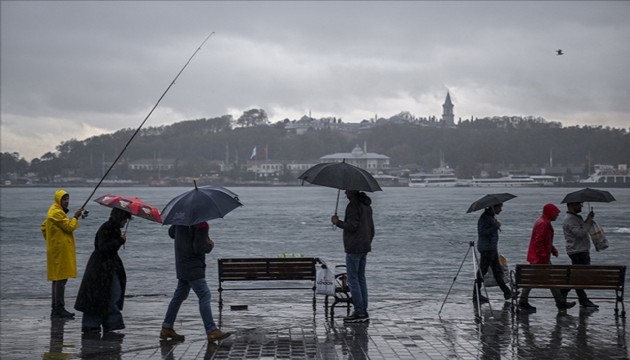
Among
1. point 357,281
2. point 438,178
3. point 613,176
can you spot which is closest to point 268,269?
point 357,281

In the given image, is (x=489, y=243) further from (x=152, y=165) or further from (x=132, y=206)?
(x=152, y=165)

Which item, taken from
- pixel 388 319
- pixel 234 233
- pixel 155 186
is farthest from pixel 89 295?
A: pixel 155 186

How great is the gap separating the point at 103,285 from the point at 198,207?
165cm

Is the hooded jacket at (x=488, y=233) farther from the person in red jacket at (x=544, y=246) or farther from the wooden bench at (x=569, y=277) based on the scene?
the wooden bench at (x=569, y=277)

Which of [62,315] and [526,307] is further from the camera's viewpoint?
[526,307]

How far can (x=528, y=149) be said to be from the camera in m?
144

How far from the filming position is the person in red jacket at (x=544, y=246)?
1184 centimetres

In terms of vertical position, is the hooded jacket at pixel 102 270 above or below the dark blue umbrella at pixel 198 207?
below

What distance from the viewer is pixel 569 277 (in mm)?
11242

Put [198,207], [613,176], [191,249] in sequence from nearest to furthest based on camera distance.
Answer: [198,207]
[191,249]
[613,176]

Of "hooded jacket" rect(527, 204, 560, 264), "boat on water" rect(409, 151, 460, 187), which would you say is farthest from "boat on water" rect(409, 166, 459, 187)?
"hooded jacket" rect(527, 204, 560, 264)

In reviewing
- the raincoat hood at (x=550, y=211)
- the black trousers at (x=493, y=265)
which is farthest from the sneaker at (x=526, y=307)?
the raincoat hood at (x=550, y=211)

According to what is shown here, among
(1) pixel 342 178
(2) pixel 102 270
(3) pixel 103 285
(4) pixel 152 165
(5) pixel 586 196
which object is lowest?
(3) pixel 103 285

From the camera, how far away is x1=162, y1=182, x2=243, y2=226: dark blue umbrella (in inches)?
364
